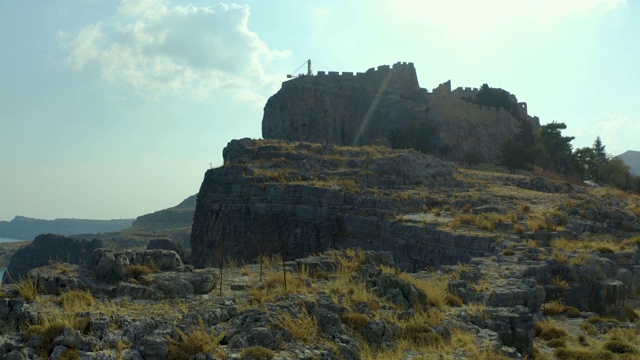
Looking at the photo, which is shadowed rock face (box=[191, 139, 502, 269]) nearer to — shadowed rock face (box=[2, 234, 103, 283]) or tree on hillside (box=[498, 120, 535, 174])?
tree on hillside (box=[498, 120, 535, 174])

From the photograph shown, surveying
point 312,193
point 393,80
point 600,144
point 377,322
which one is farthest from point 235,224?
point 600,144

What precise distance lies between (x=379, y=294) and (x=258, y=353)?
3.68 meters

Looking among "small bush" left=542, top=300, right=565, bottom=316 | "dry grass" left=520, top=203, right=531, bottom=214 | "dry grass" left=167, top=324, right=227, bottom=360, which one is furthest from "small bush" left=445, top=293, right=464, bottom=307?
"dry grass" left=520, top=203, right=531, bottom=214

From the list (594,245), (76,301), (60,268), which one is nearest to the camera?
(76,301)

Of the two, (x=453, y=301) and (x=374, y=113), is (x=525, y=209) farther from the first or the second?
(x=374, y=113)

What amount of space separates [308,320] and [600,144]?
7050 centimetres

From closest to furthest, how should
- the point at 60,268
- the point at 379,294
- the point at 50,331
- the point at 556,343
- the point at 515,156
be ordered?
the point at 50,331, the point at 60,268, the point at 379,294, the point at 556,343, the point at 515,156

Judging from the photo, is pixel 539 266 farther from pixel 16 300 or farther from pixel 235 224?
pixel 235 224

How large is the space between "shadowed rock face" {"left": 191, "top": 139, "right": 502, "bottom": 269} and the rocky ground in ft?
0.45

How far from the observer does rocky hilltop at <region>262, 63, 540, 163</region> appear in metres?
56.1

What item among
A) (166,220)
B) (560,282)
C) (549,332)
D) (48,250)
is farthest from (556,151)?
(166,220)

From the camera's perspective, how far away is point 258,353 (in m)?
7.37

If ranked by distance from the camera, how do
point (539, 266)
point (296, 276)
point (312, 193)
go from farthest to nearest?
1. point (312, 193)
2. point (539, 266)
3. point (296, 276)

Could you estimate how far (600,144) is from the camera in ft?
229
